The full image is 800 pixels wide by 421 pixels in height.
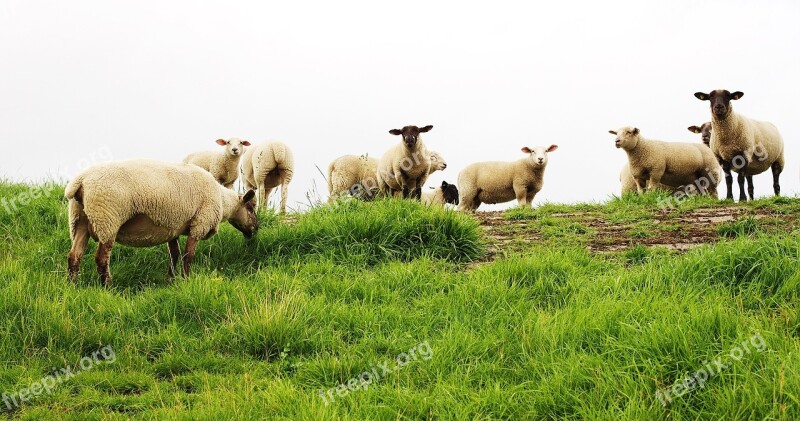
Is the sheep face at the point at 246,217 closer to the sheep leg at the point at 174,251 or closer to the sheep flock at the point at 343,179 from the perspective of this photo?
the sheep flock at the point at 343,179

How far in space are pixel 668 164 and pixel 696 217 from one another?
6.04 metres

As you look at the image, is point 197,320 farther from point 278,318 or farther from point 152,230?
point 152,230

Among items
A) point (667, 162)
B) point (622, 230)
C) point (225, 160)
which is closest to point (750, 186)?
point (667, 162)

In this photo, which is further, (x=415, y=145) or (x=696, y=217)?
(x=415, y=145)

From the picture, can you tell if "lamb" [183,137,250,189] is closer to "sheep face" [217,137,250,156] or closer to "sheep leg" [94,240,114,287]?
"sheep face" [217,137,250,156]

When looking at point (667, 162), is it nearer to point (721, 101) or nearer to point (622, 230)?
point (721, 101)

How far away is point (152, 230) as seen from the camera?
24.9ft

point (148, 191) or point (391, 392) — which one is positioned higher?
point (148, 191)

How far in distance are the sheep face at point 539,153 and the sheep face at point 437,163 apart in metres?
3.02

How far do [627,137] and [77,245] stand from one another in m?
12.0

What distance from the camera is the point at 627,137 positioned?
15570 millimetres

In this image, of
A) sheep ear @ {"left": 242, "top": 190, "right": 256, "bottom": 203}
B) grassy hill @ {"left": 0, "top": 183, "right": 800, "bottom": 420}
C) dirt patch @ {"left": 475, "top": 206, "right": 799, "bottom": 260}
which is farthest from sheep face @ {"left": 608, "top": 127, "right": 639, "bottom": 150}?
sheep ear @ {"left": 242, "top": 190, "right": 256, "bottom": 203}

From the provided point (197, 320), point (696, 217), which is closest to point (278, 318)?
point (197, 320)

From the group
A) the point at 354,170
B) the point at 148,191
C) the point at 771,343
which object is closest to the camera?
the point at 771,343
